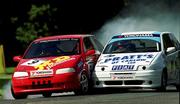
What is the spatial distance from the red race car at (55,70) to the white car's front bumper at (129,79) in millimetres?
390

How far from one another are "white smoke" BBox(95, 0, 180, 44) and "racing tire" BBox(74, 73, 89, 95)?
73.3 ft

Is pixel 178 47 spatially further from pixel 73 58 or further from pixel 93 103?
pixel 93 103

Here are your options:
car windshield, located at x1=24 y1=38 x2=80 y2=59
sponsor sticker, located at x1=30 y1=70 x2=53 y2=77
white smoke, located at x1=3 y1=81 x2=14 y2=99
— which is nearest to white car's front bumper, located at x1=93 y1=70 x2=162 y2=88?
car windshield, located at x1=24 y1=38 x2=80 y2=59

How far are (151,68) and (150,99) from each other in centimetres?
205

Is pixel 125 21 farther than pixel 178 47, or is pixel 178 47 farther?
pixel 125 21

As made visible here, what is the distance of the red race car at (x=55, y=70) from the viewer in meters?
15.5

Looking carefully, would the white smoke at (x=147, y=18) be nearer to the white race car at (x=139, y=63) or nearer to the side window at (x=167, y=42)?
the side window at (x=167, y=42)

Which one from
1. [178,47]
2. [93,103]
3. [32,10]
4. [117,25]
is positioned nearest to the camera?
[93,103]

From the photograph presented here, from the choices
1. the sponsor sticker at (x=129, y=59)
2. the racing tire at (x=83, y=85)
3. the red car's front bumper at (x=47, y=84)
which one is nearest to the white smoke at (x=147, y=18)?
the sponsor sticker at (x=129, y=59)

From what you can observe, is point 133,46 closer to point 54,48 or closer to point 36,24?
point 54,48

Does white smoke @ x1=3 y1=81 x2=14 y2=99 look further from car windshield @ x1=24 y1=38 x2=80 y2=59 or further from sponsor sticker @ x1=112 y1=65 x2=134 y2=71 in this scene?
sponsor sticker @ x1=112 y1=65 x2=134 y2=71

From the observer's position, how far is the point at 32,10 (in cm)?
3756

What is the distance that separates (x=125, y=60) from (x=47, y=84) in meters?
1.92

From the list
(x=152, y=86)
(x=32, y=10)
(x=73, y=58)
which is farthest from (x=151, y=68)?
(x=32, y=10)
